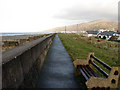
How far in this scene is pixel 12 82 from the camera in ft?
7.81

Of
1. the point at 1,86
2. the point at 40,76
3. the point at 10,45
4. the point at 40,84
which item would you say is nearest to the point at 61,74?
the point at 40,76

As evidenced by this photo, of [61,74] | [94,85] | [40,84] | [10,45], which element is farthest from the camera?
[10,45]

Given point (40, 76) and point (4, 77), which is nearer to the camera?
point (4, 77)

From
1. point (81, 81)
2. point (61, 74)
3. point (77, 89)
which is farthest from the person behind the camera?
point (61, 74)

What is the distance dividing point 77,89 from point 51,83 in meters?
1.22

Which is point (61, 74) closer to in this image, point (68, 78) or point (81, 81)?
point (68, 78)

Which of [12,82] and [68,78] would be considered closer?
[12,82]

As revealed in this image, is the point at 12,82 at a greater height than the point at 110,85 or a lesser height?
greater

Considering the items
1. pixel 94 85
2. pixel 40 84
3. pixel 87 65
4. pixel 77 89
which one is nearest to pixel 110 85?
pixel 94 85

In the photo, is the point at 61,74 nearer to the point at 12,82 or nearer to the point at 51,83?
the point at 51,83

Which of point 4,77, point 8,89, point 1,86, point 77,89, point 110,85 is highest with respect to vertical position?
point 4,77

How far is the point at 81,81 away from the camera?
5035mm

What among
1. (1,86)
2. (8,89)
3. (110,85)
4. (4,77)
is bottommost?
(110,85)

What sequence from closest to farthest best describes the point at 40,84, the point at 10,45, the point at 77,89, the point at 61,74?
the point at 77,89
the point at 40,84
the point at 61,74
the point at 10,45
